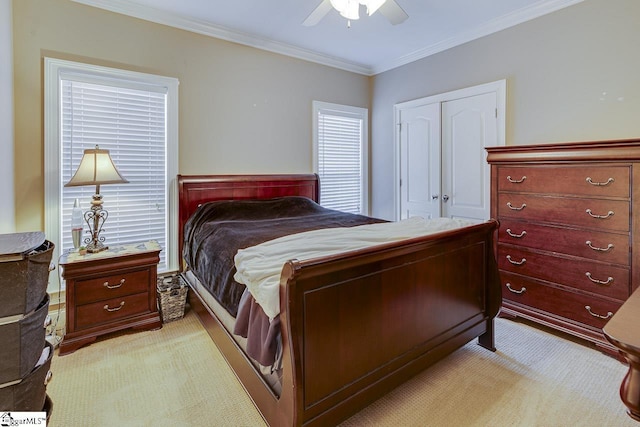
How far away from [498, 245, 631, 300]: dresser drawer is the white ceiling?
2.21 metres

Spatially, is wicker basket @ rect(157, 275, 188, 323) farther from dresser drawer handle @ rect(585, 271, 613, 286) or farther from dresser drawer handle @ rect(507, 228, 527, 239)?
dresser drawer handle @ rect(585, 271, 613, 286)

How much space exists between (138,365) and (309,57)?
12.1 feet

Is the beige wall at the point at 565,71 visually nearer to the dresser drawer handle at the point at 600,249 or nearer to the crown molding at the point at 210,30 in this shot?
the dresser drawer handle at the point at 600,249

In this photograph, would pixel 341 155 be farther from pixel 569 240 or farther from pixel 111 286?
pixel 111 286

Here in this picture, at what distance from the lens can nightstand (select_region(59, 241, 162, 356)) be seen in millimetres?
2371

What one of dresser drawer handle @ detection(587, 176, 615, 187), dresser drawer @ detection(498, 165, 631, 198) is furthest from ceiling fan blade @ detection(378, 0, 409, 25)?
dresser drawer handle @ detection(587, 176, 615, 187)

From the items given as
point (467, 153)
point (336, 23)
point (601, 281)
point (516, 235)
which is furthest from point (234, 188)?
point (601, 281)

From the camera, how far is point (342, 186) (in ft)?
15.3

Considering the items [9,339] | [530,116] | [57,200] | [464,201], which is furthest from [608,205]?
[57,200]

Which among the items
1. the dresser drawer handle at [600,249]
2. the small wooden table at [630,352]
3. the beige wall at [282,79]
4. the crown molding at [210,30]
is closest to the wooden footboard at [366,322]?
the dresser drawer handle at [600,249]

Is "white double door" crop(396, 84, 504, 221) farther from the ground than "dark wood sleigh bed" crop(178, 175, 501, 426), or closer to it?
farther from the ground

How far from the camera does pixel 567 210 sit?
2457 millimetres

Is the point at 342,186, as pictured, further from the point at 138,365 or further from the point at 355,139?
the point at 138,365

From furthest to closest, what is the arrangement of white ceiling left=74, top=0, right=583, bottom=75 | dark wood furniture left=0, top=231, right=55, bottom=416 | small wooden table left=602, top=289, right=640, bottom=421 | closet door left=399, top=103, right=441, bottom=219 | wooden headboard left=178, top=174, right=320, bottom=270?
1. closet door left=399, top=103, right=441, bottom=219
2. wooden headboard left=178, top=174, right=320, bottom=270
3. white ceiling left=74, top=0, right=583, bottom=75
4. dark wood furniture left=0, top=231, right=55, bottom=416
5. small wooden table left=602, top=289, right=640, bottom=421
